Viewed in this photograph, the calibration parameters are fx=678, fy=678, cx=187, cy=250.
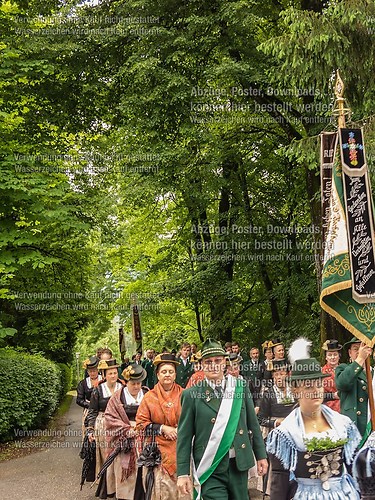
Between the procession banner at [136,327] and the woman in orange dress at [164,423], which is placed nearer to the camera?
the woman in orange dress at [164,423]

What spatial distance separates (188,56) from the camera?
1692cm

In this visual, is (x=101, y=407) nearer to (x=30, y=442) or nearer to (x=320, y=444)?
(x=320, y=444)

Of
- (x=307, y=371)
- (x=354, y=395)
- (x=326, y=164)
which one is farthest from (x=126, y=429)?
(x=307, y=371)

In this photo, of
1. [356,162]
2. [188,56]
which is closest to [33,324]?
[188,56]

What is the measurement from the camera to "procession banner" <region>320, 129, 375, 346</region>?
7199 millimetres

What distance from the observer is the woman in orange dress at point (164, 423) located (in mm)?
7941

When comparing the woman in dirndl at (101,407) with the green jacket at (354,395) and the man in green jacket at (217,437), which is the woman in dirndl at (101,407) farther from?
the man in green jacket at (217,437)

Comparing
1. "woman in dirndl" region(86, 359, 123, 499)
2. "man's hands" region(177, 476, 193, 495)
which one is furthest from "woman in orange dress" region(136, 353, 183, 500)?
"woman in dirndl" region(86, 359, 123, 499)

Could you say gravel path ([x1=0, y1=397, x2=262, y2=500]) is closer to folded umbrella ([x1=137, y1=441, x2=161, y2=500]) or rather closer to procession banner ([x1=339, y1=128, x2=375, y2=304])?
folded umbrella ([x1=137, y1=441, x2=161, y2=500])

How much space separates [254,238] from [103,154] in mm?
5569

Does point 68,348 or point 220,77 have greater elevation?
point 220,77

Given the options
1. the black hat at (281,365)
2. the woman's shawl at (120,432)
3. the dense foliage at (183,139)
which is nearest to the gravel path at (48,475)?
the woman's shawl at (120,432)

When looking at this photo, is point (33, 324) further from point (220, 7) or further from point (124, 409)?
point (124, 409)

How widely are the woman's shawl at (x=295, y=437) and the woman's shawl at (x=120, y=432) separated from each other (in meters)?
4.98
